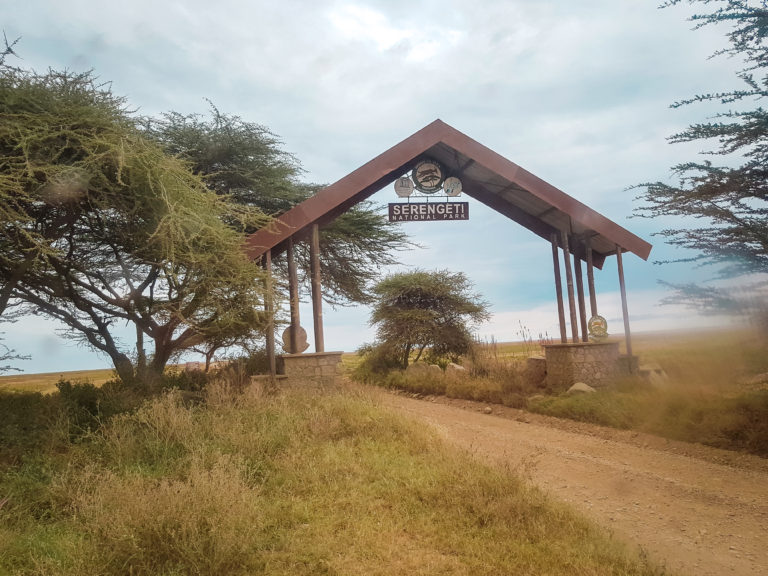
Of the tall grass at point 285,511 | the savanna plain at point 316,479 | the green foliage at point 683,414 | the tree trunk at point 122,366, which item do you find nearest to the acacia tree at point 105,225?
the tree trunk at point 122,366

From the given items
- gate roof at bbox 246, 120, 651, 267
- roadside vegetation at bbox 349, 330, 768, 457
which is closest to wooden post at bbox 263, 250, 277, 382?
gate roof at bbox 246, 120, 651, 267

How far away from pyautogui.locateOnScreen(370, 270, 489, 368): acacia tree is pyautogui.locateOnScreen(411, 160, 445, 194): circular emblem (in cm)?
654

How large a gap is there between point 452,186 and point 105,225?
9036mm

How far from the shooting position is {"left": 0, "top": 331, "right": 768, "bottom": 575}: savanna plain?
5.07m

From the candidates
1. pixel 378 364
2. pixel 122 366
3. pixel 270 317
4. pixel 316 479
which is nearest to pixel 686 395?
pixel 316 479

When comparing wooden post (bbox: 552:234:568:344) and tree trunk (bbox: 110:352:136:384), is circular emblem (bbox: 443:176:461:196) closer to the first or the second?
wooden post (bbox: 552:234:568:344)

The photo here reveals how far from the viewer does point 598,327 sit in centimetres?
1534

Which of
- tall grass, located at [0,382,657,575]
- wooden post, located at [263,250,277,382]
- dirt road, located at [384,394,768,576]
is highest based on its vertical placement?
wooden post, located at [263,250,277,382]

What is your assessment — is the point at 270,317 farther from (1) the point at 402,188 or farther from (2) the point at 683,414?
(2) the point at 683,414

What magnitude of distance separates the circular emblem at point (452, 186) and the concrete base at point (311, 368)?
573cm

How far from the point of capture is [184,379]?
1412 centimetres

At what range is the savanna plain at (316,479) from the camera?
507 centimetres

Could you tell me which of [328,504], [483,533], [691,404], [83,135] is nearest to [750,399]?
[691,404]

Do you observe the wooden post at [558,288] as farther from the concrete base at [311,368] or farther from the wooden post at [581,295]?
the concrete base at [311,368]
